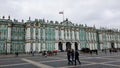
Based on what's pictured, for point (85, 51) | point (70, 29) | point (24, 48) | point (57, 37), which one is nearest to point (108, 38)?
point (70, 29)

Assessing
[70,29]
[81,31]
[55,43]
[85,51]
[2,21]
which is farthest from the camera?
[81,31]

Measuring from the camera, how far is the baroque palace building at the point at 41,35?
61406mm

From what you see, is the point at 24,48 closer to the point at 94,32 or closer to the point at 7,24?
the point at 7,24

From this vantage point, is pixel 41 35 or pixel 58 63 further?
pixel 41 35

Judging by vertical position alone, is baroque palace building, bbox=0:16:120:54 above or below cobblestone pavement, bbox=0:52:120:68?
above

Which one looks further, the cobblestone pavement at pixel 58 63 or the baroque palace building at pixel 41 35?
the baroque palace building at pixel 41 35

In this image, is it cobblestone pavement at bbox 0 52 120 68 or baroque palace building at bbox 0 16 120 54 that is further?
baroque palace building at bbox 0 16 120 54

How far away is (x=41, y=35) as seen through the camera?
68.1 meters

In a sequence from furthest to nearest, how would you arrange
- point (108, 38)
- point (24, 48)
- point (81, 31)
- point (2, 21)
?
1. point (108, 38)
2. point (81, 31)
3. point (24, 48)
4. point (2, 21)

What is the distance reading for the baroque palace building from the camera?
201ft

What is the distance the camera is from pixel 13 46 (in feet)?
208

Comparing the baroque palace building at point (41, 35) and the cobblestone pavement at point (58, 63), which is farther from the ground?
the baroque palace building at point (41, 35)

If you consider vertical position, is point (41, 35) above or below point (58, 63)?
above

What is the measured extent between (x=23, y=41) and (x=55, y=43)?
15.0m
